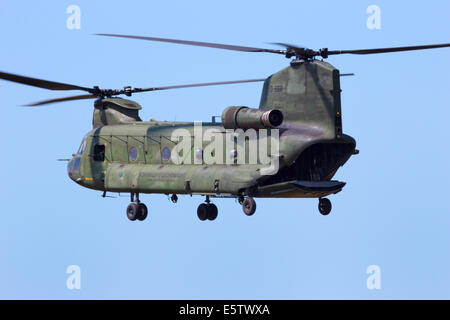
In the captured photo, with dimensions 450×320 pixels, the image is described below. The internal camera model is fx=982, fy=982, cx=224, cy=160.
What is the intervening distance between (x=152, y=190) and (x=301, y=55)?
920 centimetres

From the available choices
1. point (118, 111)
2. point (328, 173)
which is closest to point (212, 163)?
point (328, 173)

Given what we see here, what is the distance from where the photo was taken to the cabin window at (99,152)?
149 ft

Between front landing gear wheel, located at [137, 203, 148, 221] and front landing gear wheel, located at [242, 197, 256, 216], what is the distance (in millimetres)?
7932

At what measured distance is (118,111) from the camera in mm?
45688

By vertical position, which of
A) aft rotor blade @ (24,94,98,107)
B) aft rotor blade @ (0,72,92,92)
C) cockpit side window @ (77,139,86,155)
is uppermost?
aft rotor blade @ (0,72,92,92)

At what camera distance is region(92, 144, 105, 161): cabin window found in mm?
45281

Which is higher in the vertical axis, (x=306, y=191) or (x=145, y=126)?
(x=145, y=126)

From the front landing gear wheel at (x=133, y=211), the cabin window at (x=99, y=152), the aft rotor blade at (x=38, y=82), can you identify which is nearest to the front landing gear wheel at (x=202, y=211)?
the front landing gear wheel at (x=133, y=211)

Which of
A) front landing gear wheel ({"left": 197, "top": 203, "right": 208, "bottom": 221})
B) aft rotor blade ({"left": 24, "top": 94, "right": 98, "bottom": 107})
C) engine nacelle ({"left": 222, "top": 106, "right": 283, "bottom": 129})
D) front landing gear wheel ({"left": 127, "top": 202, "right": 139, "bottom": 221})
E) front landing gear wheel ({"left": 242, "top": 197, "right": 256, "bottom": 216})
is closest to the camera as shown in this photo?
engine nacelle ({"left": 222, "top": 106, "right": 283, "bottom": 129})

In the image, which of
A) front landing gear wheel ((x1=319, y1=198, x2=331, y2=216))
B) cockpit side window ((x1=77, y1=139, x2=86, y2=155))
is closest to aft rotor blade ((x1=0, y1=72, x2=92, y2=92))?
cockpit side window ((x1=77, y1=139, x2=86, y2=155))

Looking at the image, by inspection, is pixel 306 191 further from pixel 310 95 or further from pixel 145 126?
pixel 145 126

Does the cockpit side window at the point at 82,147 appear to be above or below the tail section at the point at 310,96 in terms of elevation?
below

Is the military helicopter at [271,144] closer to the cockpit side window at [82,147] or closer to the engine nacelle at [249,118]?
the engine nacelle at [249,118]

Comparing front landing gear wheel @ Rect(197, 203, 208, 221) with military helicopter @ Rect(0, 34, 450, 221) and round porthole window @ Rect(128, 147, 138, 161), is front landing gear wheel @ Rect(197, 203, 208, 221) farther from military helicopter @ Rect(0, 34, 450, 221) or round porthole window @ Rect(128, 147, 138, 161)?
round porthole window @ Rect(128, 147, 138, 161)
